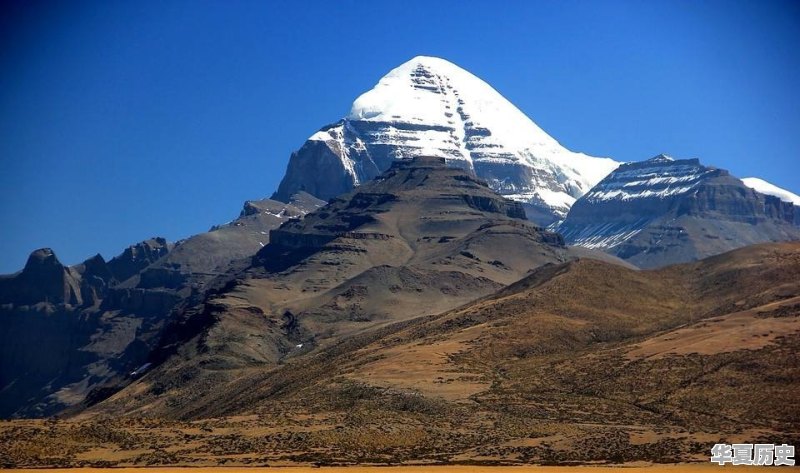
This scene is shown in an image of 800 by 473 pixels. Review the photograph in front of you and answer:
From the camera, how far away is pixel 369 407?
160250 mm

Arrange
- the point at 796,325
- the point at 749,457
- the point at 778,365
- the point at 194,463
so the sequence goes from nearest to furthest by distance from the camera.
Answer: the point at 749,457
the point at 194,463
the point at 778,365
the point at 796,325

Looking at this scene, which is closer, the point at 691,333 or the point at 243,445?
the point at 243,445

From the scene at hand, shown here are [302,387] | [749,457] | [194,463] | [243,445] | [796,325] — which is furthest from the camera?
[302,387]

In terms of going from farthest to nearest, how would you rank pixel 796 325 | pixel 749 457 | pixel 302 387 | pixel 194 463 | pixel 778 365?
pixel 302 387 → pixel 796 325 → pixel 778 365 → pixel 194 463 → pixel 749 457

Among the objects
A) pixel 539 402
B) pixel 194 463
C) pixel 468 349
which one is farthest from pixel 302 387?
pixel 194 463

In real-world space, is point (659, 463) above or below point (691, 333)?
below

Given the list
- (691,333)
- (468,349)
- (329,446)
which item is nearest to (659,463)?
(329,446)

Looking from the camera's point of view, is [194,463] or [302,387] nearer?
[194,463]

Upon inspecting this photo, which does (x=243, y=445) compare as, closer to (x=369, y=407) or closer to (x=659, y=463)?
(x=369, y=407)

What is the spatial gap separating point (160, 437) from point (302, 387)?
59776 mm

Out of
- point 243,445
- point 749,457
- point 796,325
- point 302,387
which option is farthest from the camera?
point 302,387

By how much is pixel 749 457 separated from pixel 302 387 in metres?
93.2

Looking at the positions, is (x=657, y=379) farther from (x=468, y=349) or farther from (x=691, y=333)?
(x=468, y=349)

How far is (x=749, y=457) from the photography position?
111 metres
